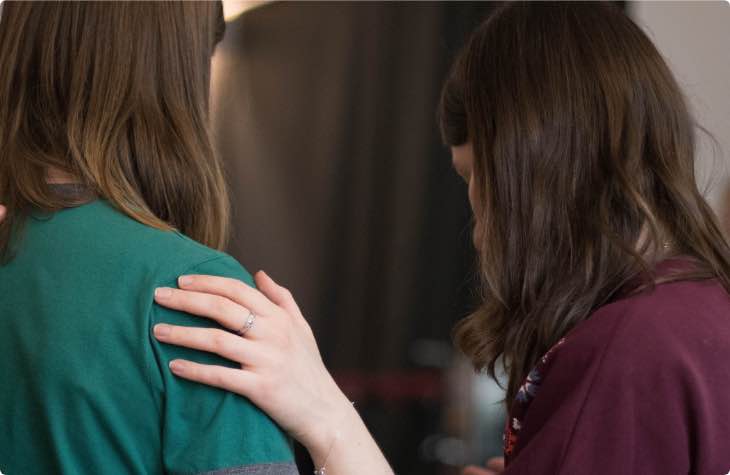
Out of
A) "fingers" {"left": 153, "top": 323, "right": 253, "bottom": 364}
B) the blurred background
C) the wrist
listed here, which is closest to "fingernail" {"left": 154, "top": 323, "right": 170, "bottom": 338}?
"fingers" {"left": 153, "top": 323, "right": 253, "bottom": 364}

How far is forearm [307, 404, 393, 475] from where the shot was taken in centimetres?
107

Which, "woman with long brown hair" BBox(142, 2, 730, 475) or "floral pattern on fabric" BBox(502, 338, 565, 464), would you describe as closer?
"woman with long brown hair" BBox(142, 2, 730, 475)

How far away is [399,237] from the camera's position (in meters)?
2.42

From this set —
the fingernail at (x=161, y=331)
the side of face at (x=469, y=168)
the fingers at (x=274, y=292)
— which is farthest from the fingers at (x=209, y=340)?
the side of face at (x=469, y=168)

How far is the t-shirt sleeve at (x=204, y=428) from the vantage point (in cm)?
85

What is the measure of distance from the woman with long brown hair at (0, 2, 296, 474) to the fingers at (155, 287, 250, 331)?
15 mm

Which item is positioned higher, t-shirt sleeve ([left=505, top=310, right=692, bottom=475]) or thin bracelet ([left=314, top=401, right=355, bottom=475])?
t-shirt sleeve ([left=505, top=310, right=692, bottom=475])

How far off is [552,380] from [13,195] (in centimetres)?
65

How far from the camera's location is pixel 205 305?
2.90 feet

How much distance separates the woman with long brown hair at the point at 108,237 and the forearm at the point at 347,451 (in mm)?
124

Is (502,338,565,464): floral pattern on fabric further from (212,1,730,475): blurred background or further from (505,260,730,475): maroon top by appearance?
(212,1,730,475): blurred background

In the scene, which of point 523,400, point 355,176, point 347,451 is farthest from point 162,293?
point 355,176

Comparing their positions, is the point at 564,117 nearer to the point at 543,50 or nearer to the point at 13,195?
the point at 543,50

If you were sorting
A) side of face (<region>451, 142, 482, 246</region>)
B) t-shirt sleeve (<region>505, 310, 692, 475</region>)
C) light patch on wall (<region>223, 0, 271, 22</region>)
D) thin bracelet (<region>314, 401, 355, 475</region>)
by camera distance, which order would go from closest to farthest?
1. t-shirt sleeve (<region>505, 310, 692, 475</region>)
2. thin bracelet (<region>314, 401, 355, 475</region>)
3. side of face (<region>451, 142, 482, 246</region>)
4. light patch on wall (<region>223, 0, 271, 22</region>)
